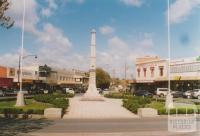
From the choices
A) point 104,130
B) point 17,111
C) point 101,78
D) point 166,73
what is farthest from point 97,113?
point 101,78

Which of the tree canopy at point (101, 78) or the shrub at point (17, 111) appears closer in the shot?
the shrub at point (17, 111)

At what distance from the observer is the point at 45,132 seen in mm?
18797

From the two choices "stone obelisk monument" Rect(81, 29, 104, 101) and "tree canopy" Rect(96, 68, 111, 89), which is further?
"tree canopy" Rect(96, 68, 111, 89)

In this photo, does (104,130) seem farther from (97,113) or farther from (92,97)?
(92,97)

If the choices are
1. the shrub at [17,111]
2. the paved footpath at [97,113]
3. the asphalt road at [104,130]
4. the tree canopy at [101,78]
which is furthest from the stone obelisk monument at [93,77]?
the tree canopy at [101,78]

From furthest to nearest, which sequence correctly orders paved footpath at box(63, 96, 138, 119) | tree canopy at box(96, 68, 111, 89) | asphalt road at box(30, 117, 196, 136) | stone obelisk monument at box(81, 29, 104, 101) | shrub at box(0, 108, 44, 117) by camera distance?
tree canopy at box(96, 68, 111, 89) → stone obelisk monument at box(81, 29, 104, 101) → paved footpath at box(63, 96, 138, 119) → shrub at box(0, 108, 44, 117) → asphalt road at box(30, 117, 196, 136)

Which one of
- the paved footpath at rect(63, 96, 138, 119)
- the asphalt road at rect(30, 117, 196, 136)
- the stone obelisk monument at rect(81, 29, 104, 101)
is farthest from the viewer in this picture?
the stone obelisk monument at rect(81, 29, 104, 101)

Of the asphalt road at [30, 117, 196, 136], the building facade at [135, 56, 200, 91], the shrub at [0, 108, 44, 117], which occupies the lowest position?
the asphalt road at [30, 117, 196, 136]

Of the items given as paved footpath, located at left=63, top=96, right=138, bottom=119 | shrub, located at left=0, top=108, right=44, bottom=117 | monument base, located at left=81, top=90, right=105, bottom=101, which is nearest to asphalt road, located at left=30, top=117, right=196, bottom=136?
shrub, located at left=0, top=108, right=44, bottom=117

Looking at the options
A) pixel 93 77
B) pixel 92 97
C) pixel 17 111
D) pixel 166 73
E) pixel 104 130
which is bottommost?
pixel 104 130

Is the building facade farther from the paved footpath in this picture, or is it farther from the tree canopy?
the paved footpath

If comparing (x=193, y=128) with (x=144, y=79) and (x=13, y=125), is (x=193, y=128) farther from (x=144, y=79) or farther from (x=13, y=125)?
(x=144, y=79)

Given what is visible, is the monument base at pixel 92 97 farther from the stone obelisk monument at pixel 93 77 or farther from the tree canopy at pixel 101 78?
the tree canopy at pixel 101 78

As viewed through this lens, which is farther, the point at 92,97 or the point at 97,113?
the point at 92,97
